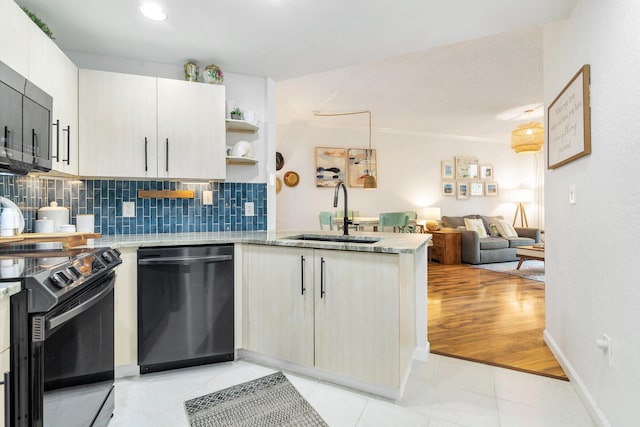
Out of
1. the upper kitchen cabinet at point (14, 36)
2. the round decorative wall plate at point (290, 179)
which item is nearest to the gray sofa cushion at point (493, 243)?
the round decorative wall plate at point (290, 179)

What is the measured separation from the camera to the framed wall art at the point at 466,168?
7.34 m

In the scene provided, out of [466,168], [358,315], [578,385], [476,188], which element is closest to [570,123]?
[578,385]

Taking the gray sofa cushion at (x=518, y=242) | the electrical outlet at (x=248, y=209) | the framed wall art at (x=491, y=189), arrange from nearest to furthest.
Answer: the electrical outlet at (x=248, y=209) < the gray sofa cushion at (x=518, y=242) < the framed wall art at (x=491, y=189)

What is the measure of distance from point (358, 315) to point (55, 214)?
6.85ft

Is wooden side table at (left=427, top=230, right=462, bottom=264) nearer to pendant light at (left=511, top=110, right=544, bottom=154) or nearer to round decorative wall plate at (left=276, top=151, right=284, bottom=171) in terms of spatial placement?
pendant light at (left=511, top=110, right=544, bottom=154)

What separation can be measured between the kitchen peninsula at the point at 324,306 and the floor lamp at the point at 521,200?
256 inches

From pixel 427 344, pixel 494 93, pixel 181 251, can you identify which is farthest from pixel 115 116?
pixel 494 93

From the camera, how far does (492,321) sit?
3.01m

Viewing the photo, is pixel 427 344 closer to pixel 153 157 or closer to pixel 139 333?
pixel 139 333

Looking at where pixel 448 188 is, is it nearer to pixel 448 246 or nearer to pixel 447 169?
pixel 447 169

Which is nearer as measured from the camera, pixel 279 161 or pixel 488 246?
pixel 488 246

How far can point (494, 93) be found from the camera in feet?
15.2

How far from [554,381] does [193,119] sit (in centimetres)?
294

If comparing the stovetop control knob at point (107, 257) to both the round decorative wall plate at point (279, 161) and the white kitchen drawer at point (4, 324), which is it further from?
the round decorative wall plate at point (279, 161)
